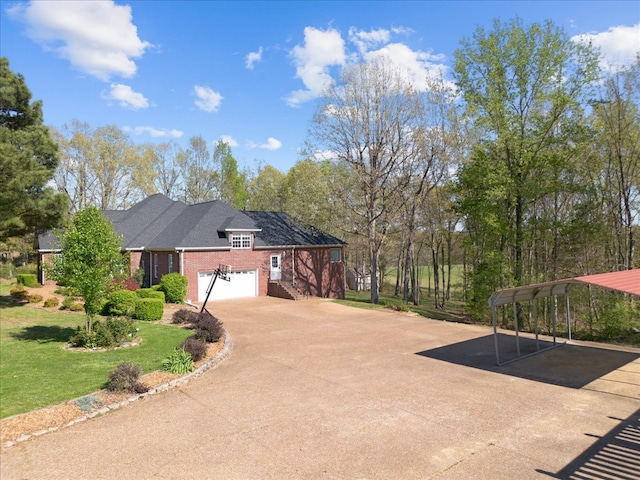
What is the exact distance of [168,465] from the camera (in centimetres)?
608

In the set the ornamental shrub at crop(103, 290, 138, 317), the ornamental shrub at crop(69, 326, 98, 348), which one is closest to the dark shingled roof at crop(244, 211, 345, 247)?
the ornamental shrub at crop(103, 290, 138, 317)

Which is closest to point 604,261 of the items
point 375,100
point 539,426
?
point 375,100

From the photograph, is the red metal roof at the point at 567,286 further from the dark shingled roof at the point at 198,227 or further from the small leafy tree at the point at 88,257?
the dark shingled roof at the point at 198,227

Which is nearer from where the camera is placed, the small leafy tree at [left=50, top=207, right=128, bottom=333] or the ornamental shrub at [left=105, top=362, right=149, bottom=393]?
the ornamental shrub at [left=105, top=362, right=149, bottom=393]

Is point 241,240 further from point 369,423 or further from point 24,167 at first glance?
point 369,423

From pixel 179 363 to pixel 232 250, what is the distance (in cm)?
1616

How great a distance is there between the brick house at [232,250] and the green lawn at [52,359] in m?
7.76

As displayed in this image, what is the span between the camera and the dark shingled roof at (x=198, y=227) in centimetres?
2608

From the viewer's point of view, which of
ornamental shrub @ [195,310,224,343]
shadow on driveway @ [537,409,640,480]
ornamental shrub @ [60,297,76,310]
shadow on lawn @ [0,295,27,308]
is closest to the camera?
shadow on driveway @ [537,409,640,480]

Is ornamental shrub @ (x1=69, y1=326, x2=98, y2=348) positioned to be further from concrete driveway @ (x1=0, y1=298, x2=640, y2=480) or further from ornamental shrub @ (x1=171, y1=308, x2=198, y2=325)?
concrete driveway @ (x1=0, y1=298, x2=640, y2=480)

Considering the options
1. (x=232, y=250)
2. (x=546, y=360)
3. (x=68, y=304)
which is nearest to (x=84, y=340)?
(x=68, y=304)

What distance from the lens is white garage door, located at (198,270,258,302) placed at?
82.1 feet

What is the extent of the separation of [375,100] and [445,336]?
53.0 feet

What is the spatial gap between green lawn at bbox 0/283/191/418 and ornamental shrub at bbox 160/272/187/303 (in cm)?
470
